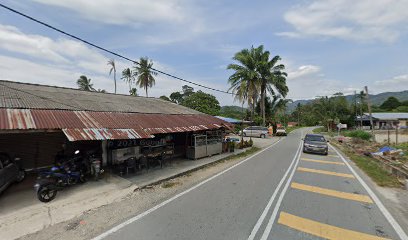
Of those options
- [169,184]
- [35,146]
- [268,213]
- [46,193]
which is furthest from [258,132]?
[46,193]

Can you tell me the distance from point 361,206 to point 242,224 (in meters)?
4.07

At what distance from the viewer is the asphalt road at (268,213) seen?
506 centimetres

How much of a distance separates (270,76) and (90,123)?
31.9 metres

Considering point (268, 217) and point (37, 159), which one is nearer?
point (268, 217)

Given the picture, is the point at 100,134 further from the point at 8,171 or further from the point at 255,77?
the point at 255,77

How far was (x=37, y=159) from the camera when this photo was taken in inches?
382

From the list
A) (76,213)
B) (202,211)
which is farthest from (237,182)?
(76,213)

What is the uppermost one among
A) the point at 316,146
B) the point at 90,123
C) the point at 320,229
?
the point at 90,123

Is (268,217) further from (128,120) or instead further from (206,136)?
(206,136)

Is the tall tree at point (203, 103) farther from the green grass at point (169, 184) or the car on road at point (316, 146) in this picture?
the green grass at point (169, 184)

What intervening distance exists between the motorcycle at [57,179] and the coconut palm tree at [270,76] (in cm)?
3127

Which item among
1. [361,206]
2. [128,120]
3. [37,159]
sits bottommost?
[361,206]

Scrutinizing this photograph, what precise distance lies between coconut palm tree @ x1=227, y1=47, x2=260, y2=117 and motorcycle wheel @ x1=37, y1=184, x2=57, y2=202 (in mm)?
29096

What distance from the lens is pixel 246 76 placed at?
34281mm
